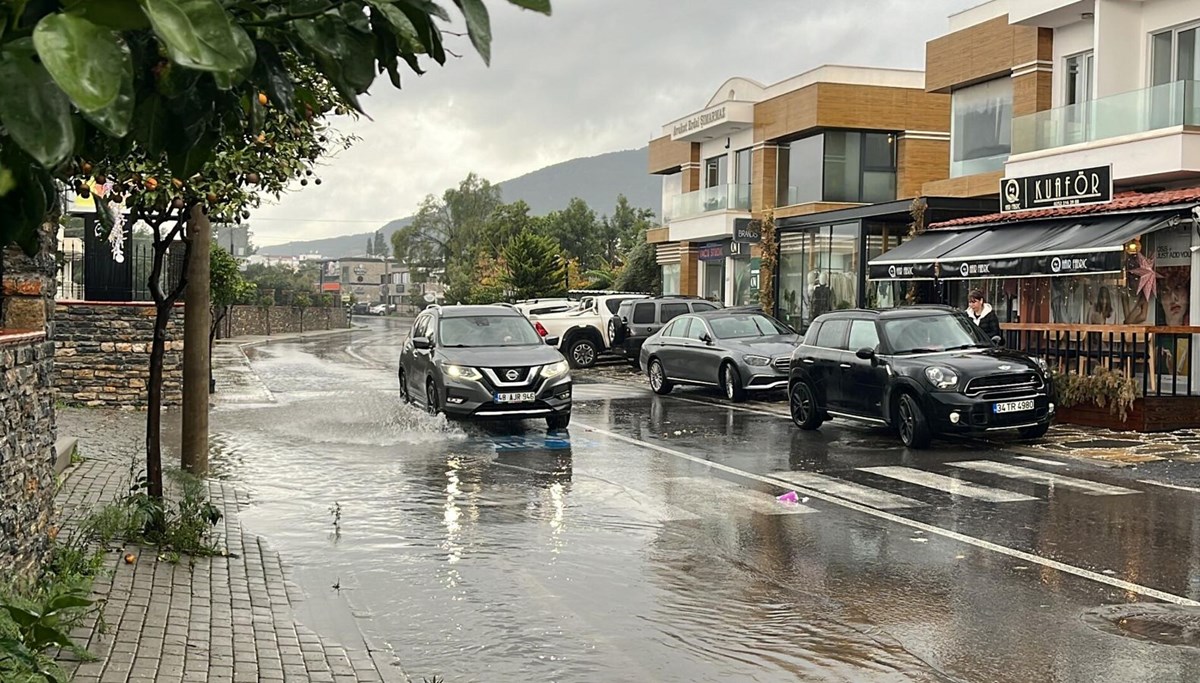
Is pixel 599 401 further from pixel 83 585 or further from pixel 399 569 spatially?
pixel 83 585

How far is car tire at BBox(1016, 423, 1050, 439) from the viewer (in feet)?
51.6

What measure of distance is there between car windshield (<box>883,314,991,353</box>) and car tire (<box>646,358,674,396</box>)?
795cm

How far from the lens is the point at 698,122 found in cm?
4678

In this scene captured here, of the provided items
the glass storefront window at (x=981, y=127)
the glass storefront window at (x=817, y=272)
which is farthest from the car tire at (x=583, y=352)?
the glass storefront window at (x=981, y=127)

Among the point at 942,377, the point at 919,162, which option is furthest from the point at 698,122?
the point at 942,377

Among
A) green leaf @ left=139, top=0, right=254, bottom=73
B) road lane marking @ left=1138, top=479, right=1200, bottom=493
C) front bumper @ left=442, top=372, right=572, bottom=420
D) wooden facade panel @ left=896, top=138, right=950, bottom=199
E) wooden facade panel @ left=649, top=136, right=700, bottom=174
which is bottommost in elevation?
road lane marking @ left=1138, top=479, right=1200, bottom=493

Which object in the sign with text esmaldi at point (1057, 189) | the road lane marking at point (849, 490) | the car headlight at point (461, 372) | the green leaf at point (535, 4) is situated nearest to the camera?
the green leaf at point (535, 4)

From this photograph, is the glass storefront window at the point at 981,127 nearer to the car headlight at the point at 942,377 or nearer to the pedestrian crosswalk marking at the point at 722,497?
the car headlight at the point at 942,377

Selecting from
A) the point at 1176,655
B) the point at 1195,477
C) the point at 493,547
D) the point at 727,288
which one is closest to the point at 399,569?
the point at 493,547

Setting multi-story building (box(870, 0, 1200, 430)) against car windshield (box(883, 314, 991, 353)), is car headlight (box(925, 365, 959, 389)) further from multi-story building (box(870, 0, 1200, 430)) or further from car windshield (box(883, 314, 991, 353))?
multi-story building (box(870, 0, 1200, 430))

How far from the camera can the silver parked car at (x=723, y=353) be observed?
71.3 feet

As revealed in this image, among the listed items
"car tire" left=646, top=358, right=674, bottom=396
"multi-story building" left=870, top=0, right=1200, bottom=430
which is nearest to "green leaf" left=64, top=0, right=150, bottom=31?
"multi-story building" left=870, top=0, right=1200, bottom=430

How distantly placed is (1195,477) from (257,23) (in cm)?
1334

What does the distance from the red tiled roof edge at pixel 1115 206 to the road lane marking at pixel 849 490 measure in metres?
9.97
